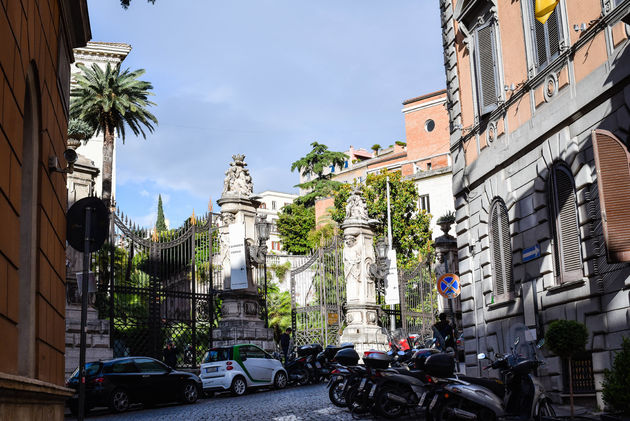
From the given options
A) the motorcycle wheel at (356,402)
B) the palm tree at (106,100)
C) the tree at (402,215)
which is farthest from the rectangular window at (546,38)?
the tree at (402,215)

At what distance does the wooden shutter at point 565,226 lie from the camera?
1241cm

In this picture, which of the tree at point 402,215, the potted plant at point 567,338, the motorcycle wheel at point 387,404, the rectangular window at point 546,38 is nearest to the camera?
the potted plant at point 567,338

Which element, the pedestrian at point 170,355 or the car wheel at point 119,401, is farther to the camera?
the pedestrian at point 170,355

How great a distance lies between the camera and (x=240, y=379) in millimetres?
19719

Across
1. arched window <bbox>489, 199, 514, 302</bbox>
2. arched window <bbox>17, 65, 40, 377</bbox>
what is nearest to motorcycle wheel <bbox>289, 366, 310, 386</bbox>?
arched window <bbox>489, 199, 514, 302</bbox>

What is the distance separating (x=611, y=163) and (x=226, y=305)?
14687 mm

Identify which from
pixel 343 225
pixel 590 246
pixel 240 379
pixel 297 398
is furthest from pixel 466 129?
pixel 343 225

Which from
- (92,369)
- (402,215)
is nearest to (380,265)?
(92,369)

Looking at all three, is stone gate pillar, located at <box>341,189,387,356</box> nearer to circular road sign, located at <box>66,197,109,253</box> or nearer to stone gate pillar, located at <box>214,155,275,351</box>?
stone gate pillar, located at <box>214,155,275,351</box>

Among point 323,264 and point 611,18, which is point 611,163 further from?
point 323,264

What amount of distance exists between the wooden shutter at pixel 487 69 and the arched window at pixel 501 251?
83.1 inches

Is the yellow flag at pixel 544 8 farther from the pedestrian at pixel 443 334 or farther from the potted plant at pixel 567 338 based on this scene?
the pedestrian at pixel 443 334

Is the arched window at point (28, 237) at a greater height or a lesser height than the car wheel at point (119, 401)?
greater

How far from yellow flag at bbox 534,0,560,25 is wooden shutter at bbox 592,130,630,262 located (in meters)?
3.44
